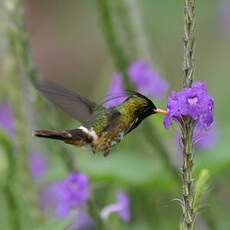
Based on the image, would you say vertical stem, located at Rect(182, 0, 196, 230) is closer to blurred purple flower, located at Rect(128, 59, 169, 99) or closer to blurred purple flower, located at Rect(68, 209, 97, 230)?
blurred purple flower, located at Rect(128, 59, 169, 99)

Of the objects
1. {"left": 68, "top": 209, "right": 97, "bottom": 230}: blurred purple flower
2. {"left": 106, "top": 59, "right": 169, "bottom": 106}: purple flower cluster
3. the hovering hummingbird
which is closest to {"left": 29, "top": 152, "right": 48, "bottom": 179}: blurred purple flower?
{"left": 68, "top": 209, "right": 97, "bottom": 230}: blurred purple flower

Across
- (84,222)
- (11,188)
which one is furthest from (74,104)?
(84,222)

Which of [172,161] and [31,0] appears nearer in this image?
[172,161]

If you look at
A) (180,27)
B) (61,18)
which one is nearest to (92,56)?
(61,18)

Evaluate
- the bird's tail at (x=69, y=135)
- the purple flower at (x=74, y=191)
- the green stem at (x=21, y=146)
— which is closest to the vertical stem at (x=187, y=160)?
the bird's tail at (x=69, y=135)

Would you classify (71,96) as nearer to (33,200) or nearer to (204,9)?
(33,200)

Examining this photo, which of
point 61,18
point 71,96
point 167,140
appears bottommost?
point 71,96

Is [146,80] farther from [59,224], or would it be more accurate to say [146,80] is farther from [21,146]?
[59,224]
